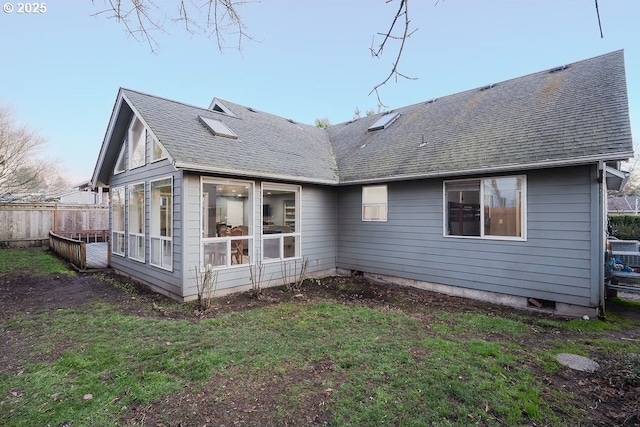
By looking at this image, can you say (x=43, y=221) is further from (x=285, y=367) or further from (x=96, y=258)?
(x=285, y=367)

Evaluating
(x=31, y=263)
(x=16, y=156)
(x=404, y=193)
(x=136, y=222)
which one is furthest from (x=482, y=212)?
(x=16, y=156)

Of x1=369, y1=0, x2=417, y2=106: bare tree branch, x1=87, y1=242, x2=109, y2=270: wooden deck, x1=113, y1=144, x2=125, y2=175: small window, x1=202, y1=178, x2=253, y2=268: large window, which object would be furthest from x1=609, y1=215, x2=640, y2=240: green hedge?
x1=87, y1=242, x2=109, y2=270: wooden deck

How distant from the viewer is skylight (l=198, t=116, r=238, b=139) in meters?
7.91

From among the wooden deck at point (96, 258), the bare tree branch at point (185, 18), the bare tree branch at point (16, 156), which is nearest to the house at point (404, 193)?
the wooden deck at point (96, 258)

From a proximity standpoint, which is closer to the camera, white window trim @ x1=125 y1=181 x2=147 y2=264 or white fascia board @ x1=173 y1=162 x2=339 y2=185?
white fascia board @ x1=173 y1=162 x2=339 y2=185

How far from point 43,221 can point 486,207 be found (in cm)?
1822

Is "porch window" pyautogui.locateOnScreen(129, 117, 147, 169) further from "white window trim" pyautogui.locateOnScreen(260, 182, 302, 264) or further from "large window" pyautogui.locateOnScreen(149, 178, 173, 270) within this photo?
"white window trim" pyautogui.locateOnScreen(260, 182, 302, 264)

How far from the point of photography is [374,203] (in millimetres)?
8867

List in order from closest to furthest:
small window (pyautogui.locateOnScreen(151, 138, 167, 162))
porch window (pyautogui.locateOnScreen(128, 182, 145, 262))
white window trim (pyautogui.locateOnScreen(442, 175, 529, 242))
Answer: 1. white window trim (pyautogui.locateOnScreen(442, 175, 529, 242))
2. small window (pyautogui.locateOnScreen(151, 138, 167, 162))
3. porch window (pyautogui.locateOnScreen(128, 182, 145, 262))

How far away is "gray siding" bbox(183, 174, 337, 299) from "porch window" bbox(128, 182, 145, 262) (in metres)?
2.55

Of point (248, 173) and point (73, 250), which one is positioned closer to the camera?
point (248, 173)

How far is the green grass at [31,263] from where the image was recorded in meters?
9.13

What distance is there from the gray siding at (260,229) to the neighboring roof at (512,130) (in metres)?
1.08

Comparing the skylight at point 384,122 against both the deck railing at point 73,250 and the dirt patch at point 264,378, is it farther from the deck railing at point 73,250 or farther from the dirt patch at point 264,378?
the deck railing at point 73,250
